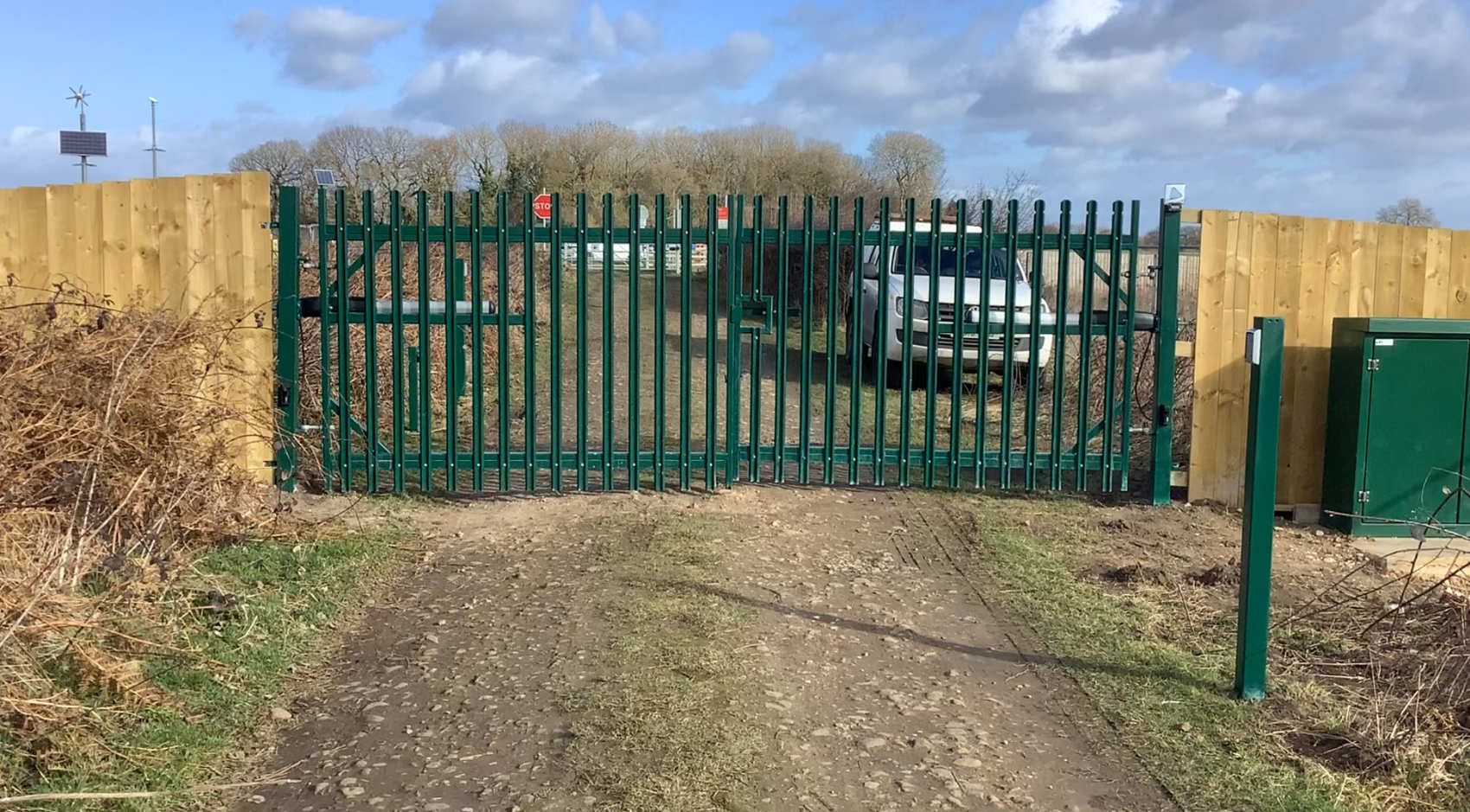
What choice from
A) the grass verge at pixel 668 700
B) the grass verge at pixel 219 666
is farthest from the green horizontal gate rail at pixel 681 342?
the grass verge at pixel 668 700

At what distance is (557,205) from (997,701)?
3.99 m

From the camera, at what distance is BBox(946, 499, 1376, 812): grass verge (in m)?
4.05

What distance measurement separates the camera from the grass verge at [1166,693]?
4051mm

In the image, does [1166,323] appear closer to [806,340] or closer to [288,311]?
[806,340]

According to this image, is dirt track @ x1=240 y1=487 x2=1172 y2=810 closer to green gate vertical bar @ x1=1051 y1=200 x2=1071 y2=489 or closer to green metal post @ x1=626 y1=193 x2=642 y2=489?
green metal post @ x1=626 y1=193 x2=642 y2=489

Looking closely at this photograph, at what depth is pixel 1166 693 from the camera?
4.89 metres

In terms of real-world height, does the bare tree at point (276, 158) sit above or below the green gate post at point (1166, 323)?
above

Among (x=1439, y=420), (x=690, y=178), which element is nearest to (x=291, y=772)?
(x=1439, y=420)

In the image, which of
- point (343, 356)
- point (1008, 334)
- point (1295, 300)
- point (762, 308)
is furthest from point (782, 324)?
point (1295, 300)

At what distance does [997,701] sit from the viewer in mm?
4793

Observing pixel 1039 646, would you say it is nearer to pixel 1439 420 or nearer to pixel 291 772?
pixel 291 772

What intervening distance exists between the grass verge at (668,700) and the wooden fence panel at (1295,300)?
3.74 metres

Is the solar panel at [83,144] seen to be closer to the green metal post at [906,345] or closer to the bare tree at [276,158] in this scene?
the bare tree at [276,158]

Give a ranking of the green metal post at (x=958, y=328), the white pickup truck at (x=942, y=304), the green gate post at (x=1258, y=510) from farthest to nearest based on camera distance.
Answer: the white pickup truck at (x=942, y=304) → the green metal post at (x=958, y=328) → the green gate post at (x=1258, y=510)
